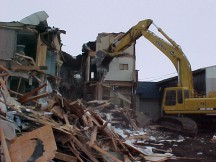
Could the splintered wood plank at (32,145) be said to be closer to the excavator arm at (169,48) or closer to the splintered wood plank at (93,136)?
the splintered wood plank at (93,136)

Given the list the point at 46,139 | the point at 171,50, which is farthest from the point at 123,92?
the point at 46,139

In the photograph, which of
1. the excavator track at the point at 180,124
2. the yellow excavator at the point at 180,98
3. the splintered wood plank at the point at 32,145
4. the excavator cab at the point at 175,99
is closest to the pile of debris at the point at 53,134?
the splintered wood plank at the point at 32,145

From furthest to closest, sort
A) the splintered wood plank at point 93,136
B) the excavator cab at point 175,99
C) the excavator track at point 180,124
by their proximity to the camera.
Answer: the excavator cab at point 175,99, the excavator track at point 180,124, the splintered wood plank at point 93,136

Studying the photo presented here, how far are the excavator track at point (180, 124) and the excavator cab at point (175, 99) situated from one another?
572 mm

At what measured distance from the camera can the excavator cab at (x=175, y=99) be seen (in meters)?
18.4

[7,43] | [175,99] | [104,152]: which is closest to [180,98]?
[175,99]

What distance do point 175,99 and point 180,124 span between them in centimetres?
159

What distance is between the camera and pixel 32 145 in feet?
18.2

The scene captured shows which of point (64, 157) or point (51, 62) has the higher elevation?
point (51, 62)

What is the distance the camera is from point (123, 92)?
28.6m

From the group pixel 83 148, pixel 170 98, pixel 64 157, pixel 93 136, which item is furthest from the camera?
pixel 170 98

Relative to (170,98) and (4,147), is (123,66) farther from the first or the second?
(4,147)

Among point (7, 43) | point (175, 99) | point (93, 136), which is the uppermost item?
point (7, 43)

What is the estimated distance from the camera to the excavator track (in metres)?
17.0
